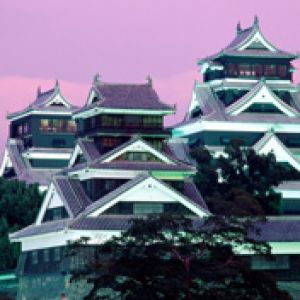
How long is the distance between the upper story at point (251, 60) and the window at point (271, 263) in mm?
24682

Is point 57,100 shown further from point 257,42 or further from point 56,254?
point 56,254

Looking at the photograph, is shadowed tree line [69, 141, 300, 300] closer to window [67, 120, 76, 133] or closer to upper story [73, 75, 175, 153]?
upper story [73, 75, 175, 153]

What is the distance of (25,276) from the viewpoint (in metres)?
68.2

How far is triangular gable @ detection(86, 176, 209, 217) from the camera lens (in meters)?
64.2

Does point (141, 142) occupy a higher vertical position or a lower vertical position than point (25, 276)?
higher

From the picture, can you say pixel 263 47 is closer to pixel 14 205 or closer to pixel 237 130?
pixel 237 130

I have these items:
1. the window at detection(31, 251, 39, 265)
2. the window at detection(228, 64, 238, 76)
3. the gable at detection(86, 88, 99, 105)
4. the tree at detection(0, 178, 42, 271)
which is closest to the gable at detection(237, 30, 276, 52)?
the window at detection(228, 64, 238, 76)

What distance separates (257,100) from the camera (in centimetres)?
8594

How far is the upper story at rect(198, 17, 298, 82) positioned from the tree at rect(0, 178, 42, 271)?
17.9m

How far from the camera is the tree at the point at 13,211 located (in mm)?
72250

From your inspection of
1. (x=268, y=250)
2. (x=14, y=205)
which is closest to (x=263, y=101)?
(x=14, y=205)

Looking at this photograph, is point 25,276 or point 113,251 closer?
point 113,251

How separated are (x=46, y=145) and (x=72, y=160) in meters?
31.1

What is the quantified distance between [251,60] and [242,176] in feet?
52.0
